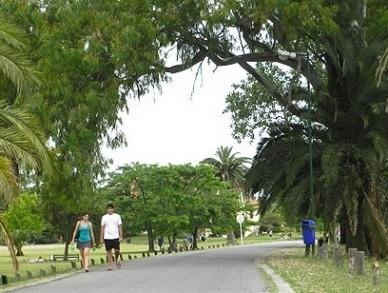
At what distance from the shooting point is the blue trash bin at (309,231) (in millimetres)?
22422

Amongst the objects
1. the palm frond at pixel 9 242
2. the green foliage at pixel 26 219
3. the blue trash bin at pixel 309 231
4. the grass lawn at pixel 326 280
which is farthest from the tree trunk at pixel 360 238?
the green foliage at pixel 26 219

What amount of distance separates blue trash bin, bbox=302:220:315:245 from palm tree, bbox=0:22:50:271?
10.4m

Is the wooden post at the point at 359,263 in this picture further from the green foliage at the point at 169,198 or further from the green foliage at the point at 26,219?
the green foliage at the point at 26,219

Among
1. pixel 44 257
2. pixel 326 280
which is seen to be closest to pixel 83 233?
pixel 326 280

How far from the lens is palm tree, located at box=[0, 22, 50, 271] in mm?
14398

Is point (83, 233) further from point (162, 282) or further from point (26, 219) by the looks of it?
point (26, 219)

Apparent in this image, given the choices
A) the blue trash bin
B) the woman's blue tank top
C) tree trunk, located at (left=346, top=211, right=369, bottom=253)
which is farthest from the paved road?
tree trunk, located at (left=346, top=211, right=369, bottom=253)

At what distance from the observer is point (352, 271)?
46.1ft

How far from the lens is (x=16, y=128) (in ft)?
48.2

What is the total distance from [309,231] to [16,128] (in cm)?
1170

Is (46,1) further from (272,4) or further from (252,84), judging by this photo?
(252,84)

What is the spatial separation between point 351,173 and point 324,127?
232 centimetres

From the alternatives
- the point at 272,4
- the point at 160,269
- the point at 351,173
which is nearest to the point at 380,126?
the point at 351,173

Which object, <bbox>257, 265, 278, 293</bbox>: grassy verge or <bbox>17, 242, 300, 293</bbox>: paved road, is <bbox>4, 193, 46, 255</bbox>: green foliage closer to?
<bbox>17, 242, 300, 293</bbox>: paved road
